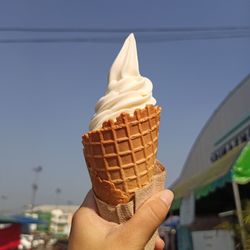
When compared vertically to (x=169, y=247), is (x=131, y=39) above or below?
above

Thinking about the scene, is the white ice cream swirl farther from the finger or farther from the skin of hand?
the finger

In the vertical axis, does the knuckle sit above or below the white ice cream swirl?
below

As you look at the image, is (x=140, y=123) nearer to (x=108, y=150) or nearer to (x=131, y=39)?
(x=108, y=150)

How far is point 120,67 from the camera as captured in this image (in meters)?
2.76

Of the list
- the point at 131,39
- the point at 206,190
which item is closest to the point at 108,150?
the point at 131,39

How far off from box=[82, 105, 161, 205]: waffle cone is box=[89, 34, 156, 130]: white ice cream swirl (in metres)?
0.08

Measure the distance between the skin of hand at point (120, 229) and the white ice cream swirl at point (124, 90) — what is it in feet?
1.97

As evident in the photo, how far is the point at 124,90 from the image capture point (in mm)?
2656

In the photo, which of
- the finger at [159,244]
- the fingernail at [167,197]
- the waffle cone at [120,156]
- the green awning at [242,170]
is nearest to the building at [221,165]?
the green awning at [242,170]

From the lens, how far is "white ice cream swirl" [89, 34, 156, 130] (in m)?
2.53

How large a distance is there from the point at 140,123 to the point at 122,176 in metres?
0.35

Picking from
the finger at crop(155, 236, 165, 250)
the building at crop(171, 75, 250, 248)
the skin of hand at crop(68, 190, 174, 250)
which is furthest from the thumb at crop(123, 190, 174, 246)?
the building at crop(171, 75, 250, 248)

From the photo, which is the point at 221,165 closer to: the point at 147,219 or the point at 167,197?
the point at 167,197

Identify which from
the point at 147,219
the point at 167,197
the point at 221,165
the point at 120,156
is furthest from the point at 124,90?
the point at 221,165
